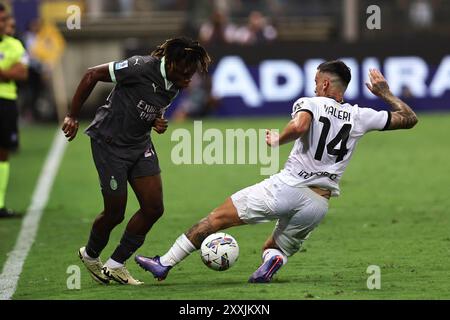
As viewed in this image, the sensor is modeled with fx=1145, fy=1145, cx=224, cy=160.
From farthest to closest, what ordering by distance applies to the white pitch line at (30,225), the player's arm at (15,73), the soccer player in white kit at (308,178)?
the player's arm at (15,73) < the white pitch line at (30,225) < the soccer player in white kit at (308,178)

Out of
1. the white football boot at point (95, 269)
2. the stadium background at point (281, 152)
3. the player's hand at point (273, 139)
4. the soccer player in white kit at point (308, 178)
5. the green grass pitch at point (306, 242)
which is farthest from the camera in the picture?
the stadium background at point (281, 152)

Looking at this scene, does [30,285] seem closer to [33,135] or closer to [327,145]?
[327,145]

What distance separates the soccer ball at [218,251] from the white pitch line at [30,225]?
1.50 m

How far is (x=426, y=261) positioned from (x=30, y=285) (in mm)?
3313

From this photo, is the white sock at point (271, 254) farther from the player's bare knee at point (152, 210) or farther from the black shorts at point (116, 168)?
the black shorts at point (116, 168)

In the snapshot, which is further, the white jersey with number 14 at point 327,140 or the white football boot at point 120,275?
the white football boot at point 120,275

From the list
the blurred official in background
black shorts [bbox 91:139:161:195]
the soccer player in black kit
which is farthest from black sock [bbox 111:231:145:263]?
the blurred official in background

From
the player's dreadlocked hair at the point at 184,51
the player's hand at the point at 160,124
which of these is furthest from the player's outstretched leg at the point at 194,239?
the player's dreadlocked hair at the point at 184,51

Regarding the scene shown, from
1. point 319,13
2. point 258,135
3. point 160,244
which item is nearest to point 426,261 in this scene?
point 160,244

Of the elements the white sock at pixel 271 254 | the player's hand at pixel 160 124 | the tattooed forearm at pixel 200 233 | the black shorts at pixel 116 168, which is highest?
the player's hand at pixel 160 124

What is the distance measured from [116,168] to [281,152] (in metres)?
11.2

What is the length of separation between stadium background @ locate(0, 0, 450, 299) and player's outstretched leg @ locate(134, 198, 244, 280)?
0.50 feet

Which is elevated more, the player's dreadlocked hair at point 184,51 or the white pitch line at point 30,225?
the player's dreadlocked hair at point 184,51

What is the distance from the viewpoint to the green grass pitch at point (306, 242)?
336 inches
